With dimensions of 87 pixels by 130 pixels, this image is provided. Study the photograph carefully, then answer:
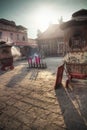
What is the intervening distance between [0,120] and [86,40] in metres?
5.33

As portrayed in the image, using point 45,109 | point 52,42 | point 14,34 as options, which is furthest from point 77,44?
point 14,34

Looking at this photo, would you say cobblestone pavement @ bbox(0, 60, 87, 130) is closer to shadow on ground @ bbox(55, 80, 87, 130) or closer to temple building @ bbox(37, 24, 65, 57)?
shadow on ground @ bbox(55, 80, 87, 130)

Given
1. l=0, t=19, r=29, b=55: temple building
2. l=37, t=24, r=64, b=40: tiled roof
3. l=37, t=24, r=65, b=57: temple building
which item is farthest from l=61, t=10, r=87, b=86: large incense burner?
l=0, t=19, r=29, b=55: temple building

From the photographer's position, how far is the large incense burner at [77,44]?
5421 millimetres

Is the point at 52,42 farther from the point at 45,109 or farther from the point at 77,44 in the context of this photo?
the point at 45,109

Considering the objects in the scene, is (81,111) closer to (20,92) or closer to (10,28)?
(20,92)

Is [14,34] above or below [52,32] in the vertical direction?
above

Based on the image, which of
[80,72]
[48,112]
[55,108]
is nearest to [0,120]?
[48,112]

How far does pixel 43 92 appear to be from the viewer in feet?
18.2

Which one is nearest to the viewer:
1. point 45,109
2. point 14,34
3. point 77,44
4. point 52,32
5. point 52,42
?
point 45,109

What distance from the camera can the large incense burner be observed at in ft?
17.8

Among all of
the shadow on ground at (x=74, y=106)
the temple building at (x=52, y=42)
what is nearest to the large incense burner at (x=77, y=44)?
the shadow on ground at (x=74, y=106)

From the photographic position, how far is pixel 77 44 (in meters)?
6.48

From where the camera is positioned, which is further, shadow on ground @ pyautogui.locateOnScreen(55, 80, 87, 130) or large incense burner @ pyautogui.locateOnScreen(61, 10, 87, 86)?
large incense burner @ pyautogui.locateOnScreen(61, 10, 87, 86)
